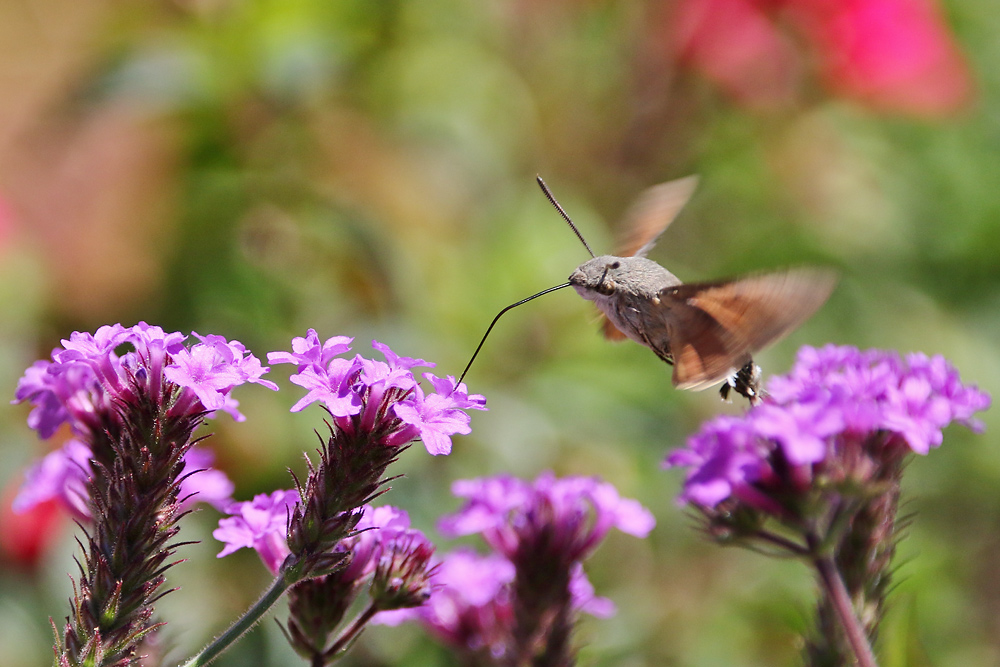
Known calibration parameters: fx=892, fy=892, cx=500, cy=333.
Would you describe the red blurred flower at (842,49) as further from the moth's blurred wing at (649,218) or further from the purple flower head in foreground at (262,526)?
the purple flower head in foreground at (262,526)

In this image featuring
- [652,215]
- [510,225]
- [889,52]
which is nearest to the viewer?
[652,215]

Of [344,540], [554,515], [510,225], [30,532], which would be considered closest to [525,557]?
[554,515]

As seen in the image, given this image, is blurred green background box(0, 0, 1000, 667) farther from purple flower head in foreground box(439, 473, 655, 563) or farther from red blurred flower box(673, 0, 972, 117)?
purple flower head in foreground box(439, 473, 655, 563)

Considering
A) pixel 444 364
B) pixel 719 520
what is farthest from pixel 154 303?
pixel 719 520

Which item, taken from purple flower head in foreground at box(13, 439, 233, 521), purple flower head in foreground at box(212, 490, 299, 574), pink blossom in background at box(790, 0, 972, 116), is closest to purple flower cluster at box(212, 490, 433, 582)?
purple flower head in foreground at box(212, 490, 299, 574)

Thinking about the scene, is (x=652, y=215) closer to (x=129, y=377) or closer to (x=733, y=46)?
(x=129, y=377)

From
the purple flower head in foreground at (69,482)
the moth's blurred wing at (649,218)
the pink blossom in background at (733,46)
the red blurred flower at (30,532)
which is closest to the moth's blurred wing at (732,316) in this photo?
the moth's blurred wing at (649,218)
